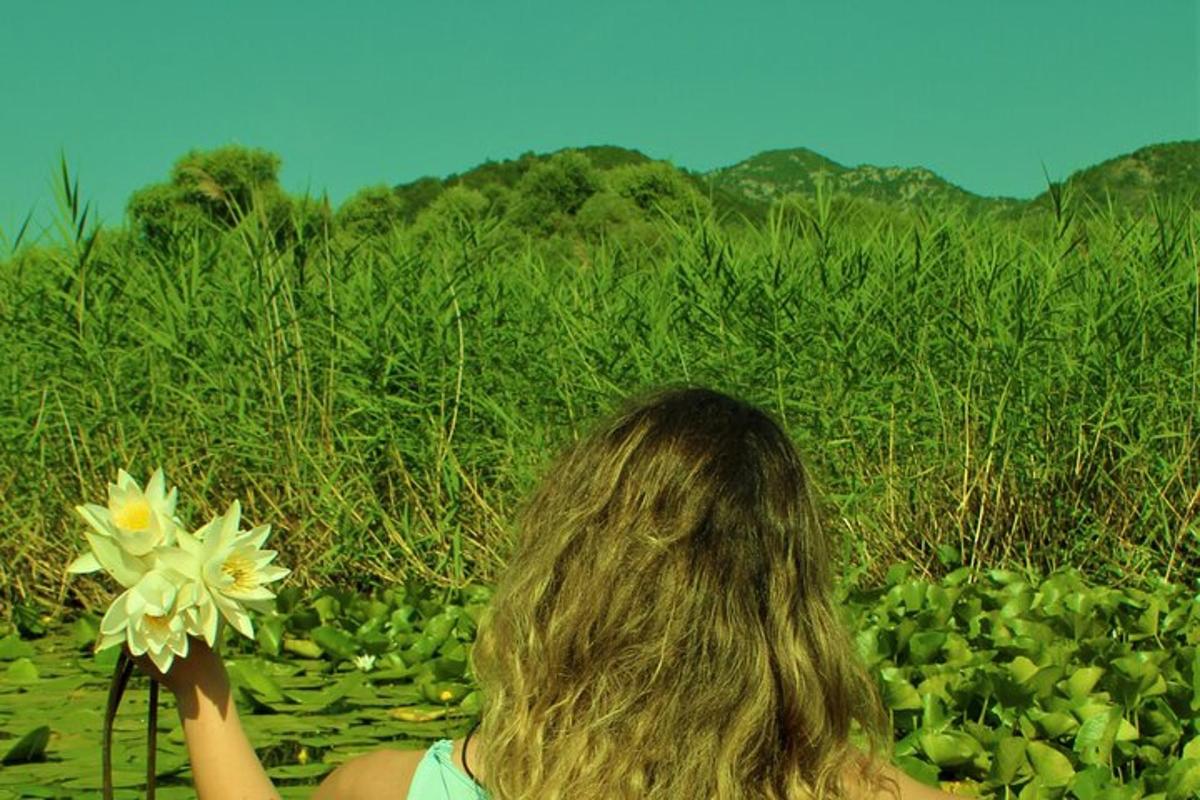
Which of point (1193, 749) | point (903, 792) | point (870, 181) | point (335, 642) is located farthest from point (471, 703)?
point (870, 181)

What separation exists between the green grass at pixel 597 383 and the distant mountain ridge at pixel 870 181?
183 mm

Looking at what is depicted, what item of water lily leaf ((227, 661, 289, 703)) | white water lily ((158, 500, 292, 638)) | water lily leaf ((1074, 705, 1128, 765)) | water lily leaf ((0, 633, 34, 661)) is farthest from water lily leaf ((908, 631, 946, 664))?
water lily leaf ((0, 633, 34, 661))

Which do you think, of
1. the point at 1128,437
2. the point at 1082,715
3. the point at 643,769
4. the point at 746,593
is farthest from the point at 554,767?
the point at 1128,437

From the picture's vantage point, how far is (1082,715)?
283cm

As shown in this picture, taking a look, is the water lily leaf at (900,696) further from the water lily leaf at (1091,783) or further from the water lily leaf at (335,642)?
the water lily leaf at (335,642)

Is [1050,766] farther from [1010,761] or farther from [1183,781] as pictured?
[1183,781]

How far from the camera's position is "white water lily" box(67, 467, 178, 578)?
150 centimetres

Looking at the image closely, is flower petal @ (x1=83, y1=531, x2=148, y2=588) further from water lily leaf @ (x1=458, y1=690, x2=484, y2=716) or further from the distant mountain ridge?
the distant mountain ridge

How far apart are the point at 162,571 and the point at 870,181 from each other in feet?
18.9

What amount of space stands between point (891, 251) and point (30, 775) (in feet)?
10.2

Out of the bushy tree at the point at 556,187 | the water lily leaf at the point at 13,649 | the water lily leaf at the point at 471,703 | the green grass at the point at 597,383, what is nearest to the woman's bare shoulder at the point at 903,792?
the water lily leaf at the point at 471,703

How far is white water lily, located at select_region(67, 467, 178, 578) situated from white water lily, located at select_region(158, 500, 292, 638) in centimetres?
2

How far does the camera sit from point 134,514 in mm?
1526

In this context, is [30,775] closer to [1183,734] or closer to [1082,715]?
[1082,715]
